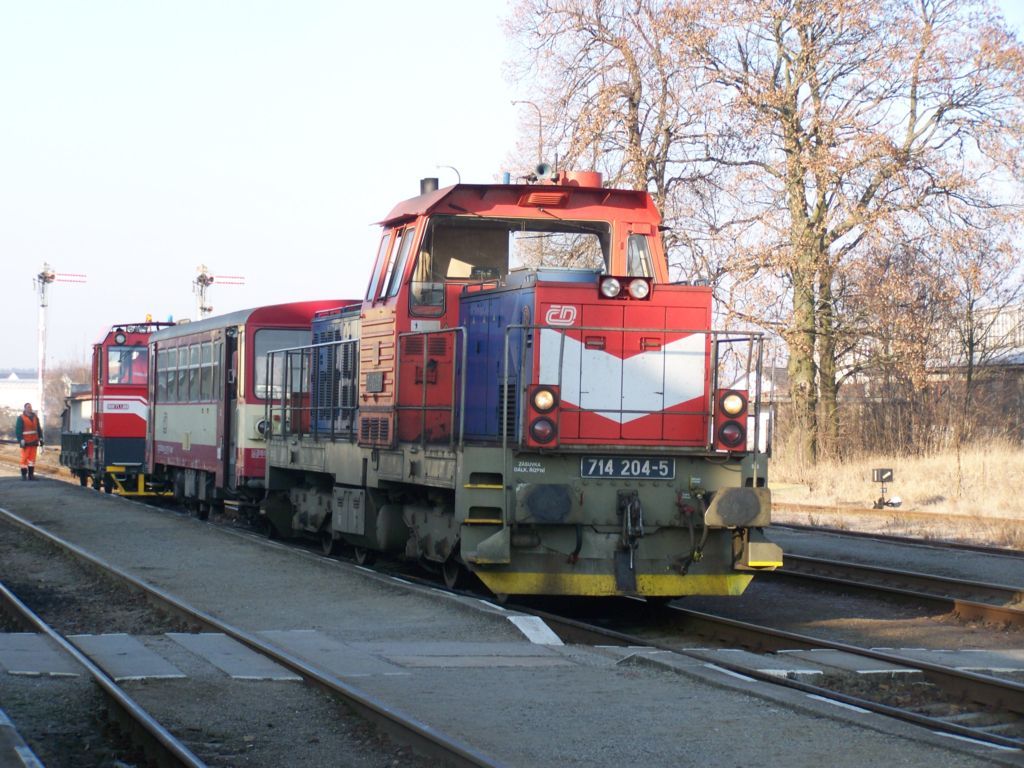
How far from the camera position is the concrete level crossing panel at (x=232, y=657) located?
7141 mm

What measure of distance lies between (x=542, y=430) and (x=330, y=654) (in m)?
2.35

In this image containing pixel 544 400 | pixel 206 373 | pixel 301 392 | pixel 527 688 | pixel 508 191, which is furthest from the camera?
pixel 206 373

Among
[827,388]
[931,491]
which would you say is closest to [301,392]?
[931,491]

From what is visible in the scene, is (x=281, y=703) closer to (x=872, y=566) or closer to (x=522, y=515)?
(x=522, y=515)

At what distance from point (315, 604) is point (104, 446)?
1537 cm

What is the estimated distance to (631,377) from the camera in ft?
31.5

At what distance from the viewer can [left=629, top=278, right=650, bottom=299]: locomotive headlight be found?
9328 mm

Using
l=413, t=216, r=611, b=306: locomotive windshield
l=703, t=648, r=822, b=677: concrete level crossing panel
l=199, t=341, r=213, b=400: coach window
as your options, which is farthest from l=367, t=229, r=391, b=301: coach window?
l=199, t=341, r=213, b=400: coach window

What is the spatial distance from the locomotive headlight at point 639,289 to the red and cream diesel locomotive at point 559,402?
11mm

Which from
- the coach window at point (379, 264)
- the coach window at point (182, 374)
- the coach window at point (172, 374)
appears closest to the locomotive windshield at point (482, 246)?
the coach window at point (379, 264)

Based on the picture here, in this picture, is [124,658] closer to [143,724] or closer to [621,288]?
[143,724]

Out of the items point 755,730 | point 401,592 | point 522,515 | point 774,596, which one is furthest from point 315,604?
point 755,730

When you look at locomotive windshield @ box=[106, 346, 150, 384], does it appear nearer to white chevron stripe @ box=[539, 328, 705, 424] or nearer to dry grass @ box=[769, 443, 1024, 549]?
dry grass @ box=[769, 443, 1024, 549]

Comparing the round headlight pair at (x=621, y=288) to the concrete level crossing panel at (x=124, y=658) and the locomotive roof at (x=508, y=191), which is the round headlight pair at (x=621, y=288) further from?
the concrete level crossing panel at (x=124, y=658)
